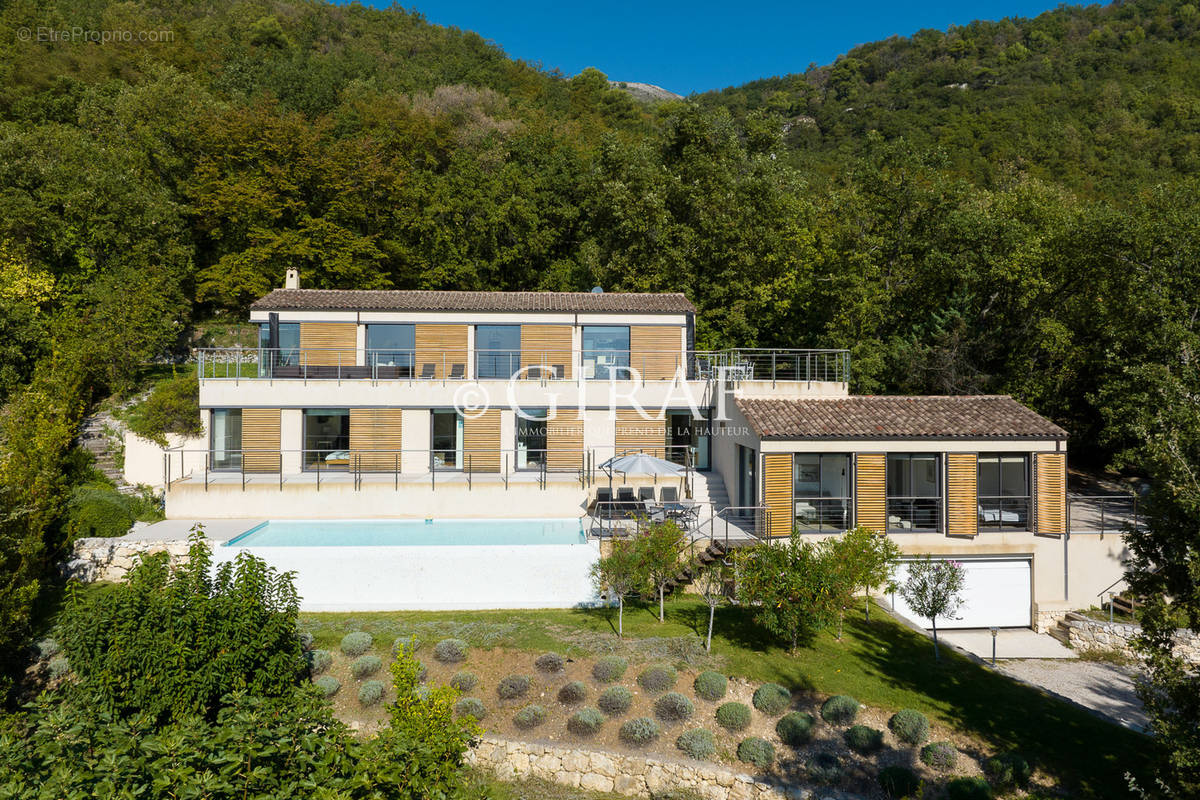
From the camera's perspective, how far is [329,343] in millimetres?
26125

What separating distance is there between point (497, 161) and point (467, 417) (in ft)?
80.9

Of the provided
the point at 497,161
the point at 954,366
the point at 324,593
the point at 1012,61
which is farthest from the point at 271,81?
the point at 1012,61

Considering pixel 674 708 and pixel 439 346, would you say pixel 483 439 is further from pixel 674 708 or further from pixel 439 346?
pixel 674 708

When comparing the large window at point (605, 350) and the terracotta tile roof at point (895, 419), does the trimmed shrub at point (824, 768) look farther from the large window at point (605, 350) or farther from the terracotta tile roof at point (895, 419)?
the large window at point (605, 350)

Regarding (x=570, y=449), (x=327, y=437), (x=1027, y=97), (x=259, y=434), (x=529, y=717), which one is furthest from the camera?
(x=1027, y=97)

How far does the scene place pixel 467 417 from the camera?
83.6 ft

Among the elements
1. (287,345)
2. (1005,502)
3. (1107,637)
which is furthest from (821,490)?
(287,345)

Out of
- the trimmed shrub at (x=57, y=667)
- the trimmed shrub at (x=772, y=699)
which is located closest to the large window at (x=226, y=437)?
the trimmed shrub at (x=57, y=667)

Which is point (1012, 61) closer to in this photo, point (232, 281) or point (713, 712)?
A: point (232, 281)

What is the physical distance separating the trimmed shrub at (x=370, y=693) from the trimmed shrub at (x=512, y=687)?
2.40 m

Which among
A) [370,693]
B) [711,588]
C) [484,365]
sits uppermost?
[484,365]

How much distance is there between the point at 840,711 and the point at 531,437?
15.3 metres

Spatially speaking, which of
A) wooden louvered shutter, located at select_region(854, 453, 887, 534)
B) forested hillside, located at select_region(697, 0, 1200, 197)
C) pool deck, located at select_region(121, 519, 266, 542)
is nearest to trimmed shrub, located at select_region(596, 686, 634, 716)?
wooden louvered shutter, located at select_region(854, 453, 887, 534)

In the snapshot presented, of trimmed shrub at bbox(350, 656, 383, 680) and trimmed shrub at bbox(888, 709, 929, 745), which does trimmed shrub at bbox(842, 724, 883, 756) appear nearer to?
trimmed shrub at bbox(888, 709, 929, 745)
